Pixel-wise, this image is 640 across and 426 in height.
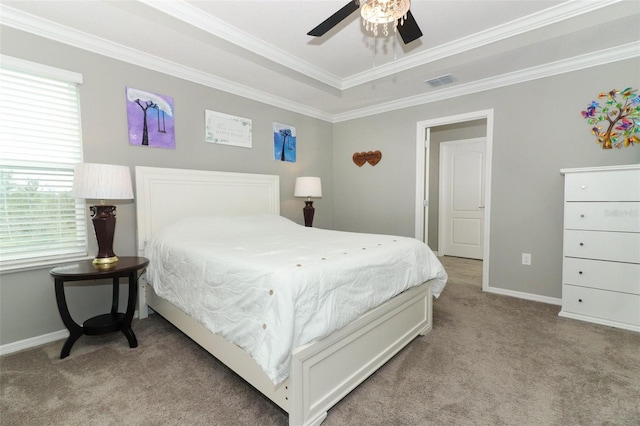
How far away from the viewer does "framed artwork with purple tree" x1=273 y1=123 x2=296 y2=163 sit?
383 cm

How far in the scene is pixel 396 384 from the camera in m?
1.72

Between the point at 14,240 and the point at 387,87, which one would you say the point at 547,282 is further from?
the point at 14,240

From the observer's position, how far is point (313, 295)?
1.39 metres

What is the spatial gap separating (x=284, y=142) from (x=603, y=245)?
134 inches

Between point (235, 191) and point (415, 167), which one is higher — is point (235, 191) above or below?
below

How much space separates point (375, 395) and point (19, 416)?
5.94 feet

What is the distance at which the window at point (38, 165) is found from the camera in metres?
2.11

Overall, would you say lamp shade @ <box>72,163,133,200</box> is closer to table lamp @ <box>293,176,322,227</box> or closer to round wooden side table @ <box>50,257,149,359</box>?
round wooden side table @ <box>50,257,149,359</box>

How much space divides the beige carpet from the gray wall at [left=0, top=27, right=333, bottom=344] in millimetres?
289

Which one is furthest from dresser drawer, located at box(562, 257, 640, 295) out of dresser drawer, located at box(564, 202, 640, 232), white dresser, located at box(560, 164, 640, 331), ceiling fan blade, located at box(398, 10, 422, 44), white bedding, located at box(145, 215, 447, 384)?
ceiling fan blade, located at box(398, 10, 422, 44)

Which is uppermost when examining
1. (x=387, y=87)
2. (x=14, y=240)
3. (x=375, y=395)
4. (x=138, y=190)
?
(x=387, y=87)

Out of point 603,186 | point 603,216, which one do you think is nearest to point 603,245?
point 603,216

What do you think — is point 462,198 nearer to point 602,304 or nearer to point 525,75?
point 525,75

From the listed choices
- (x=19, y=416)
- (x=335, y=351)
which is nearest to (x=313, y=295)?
(x=335, y=351)
